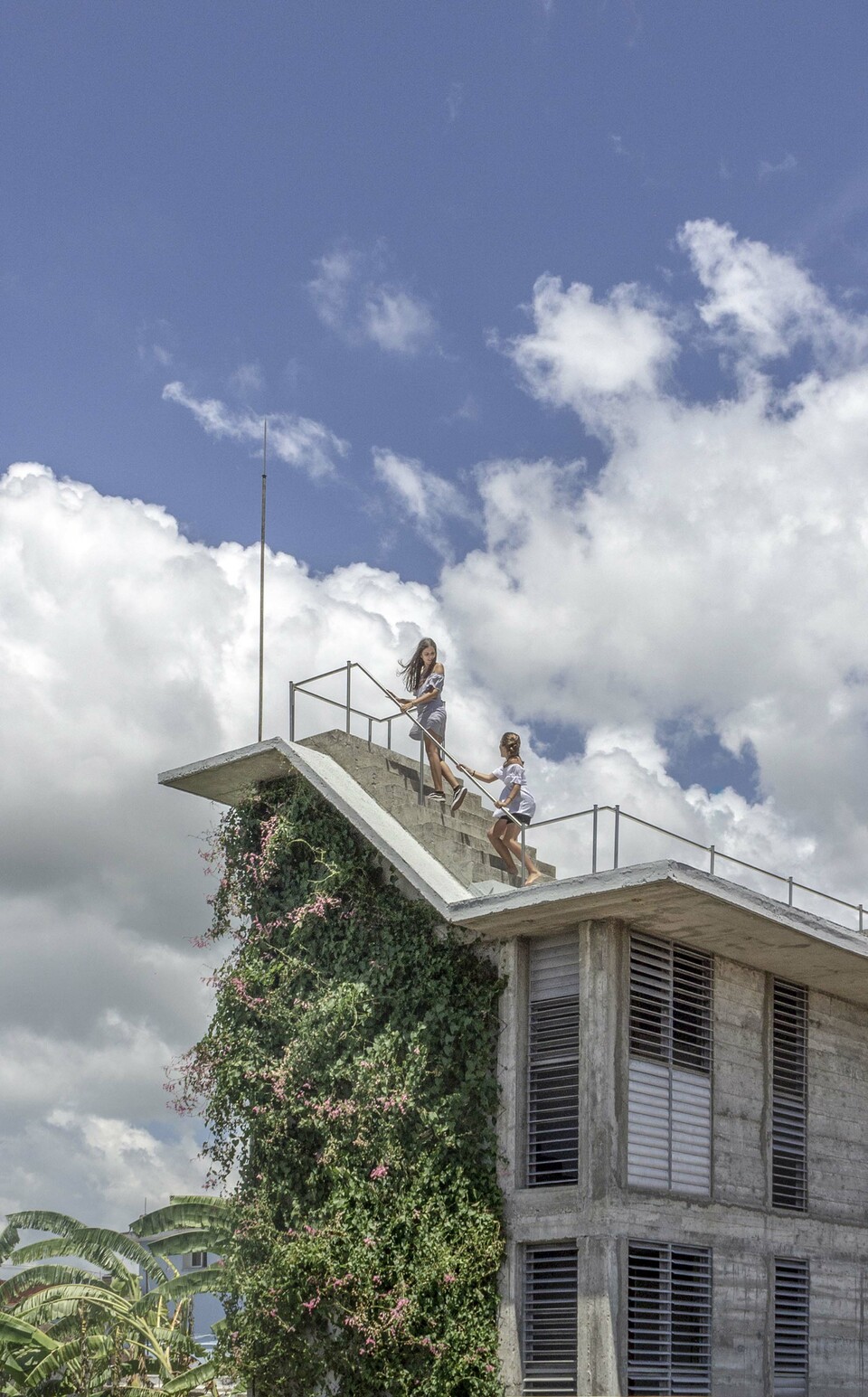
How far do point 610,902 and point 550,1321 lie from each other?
15.7 ft

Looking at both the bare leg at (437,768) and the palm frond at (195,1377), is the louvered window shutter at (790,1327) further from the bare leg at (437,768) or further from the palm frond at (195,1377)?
the bare leg at (437,768)

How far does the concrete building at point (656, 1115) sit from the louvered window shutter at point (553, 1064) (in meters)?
0.03

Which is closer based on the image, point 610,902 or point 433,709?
point 610,902

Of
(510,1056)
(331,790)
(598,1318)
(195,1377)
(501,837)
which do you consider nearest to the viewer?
(598,1318)

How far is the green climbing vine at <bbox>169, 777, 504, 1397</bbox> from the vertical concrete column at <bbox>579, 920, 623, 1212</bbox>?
4.09 feet

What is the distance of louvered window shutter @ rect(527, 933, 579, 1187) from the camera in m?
18.4

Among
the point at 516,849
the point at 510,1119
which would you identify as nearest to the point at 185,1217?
the point at 510,1119

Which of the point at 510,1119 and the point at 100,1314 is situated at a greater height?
the point at 510,1119

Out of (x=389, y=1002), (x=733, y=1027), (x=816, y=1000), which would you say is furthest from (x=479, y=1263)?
(x=816, y=1000)

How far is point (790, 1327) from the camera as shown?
20281 mm

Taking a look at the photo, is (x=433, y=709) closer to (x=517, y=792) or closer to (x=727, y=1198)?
(x=517, y=792)

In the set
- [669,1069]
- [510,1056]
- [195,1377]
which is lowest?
[195,1377]

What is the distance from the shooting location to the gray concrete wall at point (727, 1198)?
17531 millimetres

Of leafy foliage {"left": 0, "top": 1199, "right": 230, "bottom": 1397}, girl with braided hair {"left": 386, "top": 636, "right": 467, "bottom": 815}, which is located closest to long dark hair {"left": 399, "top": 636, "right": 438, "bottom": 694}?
girl with braided hair {"left": 386, "top": 636, "right": 467, "bottom": 815}
